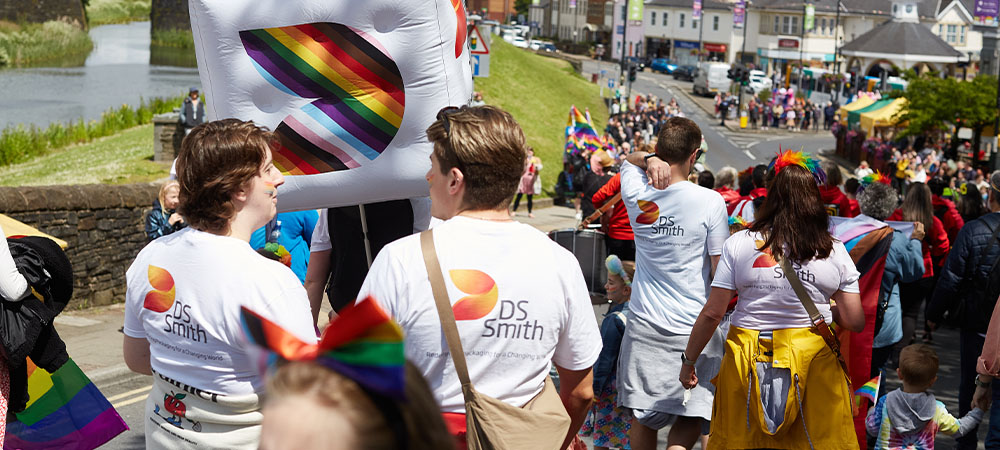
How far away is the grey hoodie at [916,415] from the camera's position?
5.69 m

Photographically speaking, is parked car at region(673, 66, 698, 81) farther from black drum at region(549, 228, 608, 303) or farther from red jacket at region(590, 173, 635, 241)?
black drum at region(549, 228, 608, 303)

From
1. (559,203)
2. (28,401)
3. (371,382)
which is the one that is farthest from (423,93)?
(559,203)

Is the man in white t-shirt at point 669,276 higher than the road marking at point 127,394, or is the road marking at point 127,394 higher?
the man in white t-shirt at point 669,276

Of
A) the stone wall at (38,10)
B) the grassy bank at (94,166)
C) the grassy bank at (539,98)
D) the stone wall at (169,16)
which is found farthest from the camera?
the stone wall at (169,16)

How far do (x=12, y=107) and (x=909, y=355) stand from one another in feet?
112

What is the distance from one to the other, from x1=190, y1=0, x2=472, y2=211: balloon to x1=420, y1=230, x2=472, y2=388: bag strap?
160 centimetres

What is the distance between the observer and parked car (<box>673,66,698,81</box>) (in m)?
77.6

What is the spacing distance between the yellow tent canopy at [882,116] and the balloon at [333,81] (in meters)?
35.9

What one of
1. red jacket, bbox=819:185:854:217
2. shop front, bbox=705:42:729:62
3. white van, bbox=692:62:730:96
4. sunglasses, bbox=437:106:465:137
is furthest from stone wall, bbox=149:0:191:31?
sunglasses, bbox=437:106:465:137

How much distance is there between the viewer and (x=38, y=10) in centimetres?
5678

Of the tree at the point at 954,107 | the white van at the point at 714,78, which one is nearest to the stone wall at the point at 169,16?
the white van at the point at 714,78

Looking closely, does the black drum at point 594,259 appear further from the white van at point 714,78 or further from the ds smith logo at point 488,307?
the white van at point 714,78

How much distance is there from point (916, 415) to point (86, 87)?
3919 centimetres

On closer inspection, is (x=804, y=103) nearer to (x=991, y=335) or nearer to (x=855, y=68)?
(x=855, y=68)
